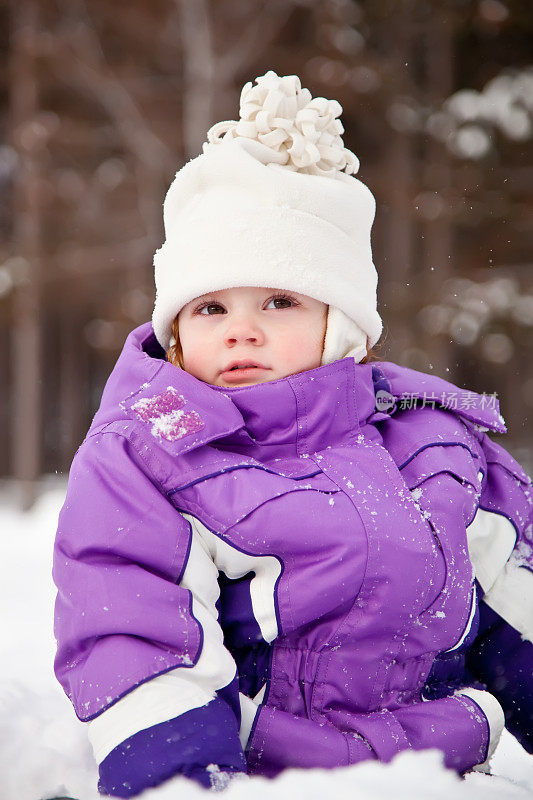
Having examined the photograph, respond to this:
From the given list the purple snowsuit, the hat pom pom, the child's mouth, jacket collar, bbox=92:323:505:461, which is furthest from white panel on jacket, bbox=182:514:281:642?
the hat pom pom

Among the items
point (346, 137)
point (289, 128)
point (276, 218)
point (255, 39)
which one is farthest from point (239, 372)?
point (346, 137)

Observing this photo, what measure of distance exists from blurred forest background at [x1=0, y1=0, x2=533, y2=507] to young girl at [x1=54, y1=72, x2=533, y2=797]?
4.26 meters

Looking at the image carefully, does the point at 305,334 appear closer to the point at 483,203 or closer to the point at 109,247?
the point at 483,203

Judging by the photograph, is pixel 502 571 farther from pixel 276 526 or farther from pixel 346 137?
pixel 346 137

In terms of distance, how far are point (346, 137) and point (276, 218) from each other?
701 centimetres

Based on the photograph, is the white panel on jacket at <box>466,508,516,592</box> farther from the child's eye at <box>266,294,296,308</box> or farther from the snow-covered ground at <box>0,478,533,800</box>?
the child's eye at <box>266,294,296,308</box>

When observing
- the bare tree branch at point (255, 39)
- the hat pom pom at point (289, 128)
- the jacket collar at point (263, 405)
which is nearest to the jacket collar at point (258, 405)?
the jacket collar at point (263, 405)

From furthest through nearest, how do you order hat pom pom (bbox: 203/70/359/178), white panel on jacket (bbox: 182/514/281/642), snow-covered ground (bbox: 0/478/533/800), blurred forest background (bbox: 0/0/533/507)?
blurred forest background (bbox: 0/0/533/507) → hat pom pom (bbox: 203/70/359/178) → white panel on jacket (bbox: 182/514/281/642) → snow-covered ground (bbox: 0/478/533/800)

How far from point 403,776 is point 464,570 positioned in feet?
1.51

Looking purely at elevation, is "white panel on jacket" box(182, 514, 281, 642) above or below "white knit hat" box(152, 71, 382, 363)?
below

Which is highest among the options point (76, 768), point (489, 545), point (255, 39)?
point (255, 39)

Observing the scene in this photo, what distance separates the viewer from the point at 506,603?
5.89ft

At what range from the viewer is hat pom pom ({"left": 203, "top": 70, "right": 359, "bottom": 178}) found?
171 centimetres

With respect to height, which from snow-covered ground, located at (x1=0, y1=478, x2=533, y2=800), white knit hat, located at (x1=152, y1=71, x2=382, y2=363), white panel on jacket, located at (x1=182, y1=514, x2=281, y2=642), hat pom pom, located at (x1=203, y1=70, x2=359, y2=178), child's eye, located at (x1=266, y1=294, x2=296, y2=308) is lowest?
snow-covered ground, located at (x1=0, y1=478, x2=533, y2=800)
